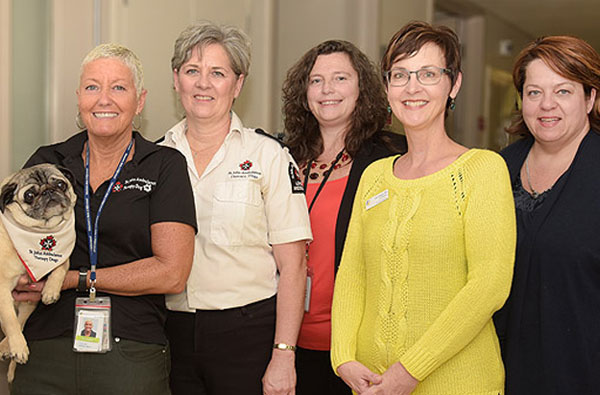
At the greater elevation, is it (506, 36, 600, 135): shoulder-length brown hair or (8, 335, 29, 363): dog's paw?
(506, 36, 600, 135): shoulder-length brown hair

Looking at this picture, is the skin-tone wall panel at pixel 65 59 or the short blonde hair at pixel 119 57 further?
the skin-tone wall panel at pixel 65 59

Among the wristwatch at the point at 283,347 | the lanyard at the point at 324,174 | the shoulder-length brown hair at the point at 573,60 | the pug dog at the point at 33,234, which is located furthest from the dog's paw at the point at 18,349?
the shoulder-length brown hair at the point at 573,60

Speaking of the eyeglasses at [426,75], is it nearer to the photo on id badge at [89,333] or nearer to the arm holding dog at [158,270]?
the arm holding dog at [158,270]

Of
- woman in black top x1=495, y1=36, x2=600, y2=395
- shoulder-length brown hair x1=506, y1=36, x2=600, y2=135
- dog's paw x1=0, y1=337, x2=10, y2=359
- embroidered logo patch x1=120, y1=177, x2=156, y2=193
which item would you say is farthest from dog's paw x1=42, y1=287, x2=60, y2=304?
shoulder-length brown hair x1=506, y1=36, x2=600, y2=135

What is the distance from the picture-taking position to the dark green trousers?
185 cm

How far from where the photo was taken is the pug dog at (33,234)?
185cm

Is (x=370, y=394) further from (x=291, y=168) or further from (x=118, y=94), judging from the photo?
(x=118, y=94)

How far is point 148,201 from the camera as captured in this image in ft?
6.43

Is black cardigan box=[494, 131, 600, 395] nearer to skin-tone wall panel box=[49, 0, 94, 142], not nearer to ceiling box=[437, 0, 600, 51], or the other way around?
skin-tone wall panel box=[49, 0, 94, 142]

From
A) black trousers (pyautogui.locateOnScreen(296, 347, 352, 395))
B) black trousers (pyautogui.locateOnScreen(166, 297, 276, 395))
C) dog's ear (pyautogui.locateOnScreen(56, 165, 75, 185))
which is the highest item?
dog's ear (pyautogui.locateOnScreen(56, 165, 75, 185))

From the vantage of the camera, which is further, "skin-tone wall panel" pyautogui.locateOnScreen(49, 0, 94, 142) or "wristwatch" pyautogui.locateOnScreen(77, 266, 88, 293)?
"skin-tone wall panel" pyautogui.locateOnScreen(49, 0, 94, 142)

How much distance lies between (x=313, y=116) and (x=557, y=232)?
1.11m

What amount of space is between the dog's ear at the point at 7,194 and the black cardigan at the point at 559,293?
1.50 m

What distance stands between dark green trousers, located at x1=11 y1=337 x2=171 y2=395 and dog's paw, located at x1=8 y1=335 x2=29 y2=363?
4 centimetres
